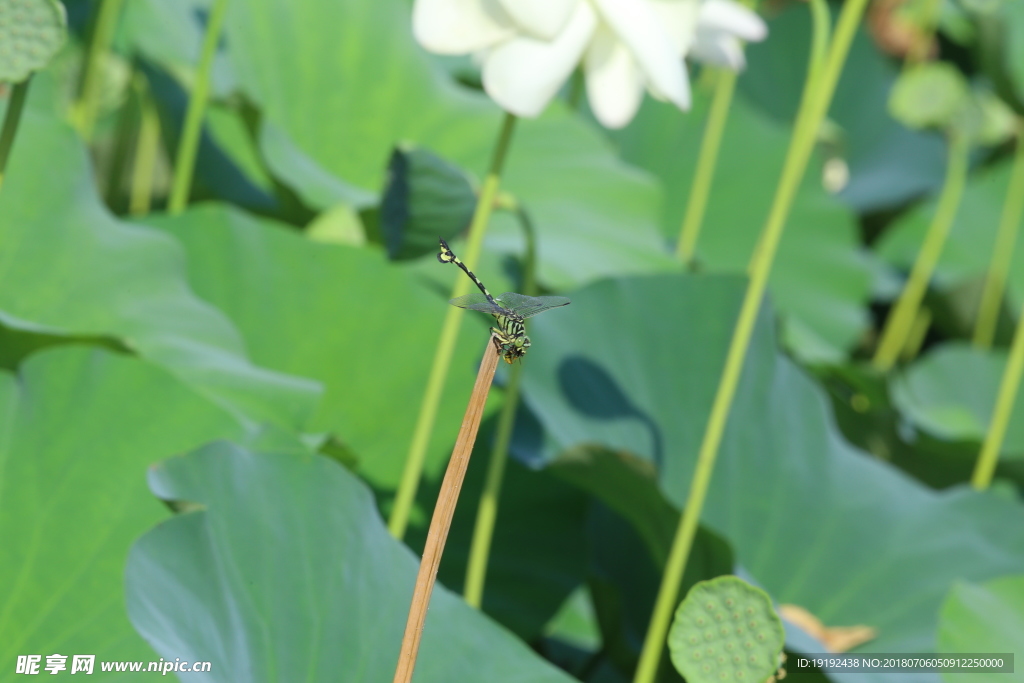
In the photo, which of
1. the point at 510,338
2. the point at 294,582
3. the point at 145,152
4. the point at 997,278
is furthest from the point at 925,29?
the point at 510,338

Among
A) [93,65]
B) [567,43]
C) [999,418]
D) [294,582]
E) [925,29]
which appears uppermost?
[925,29]

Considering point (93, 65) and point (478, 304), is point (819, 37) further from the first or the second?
point (93, 65)

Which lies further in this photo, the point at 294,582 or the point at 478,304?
the point at 294,582

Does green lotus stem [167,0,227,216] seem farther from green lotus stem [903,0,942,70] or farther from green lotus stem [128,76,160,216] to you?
green lotus stem [903,0,942,70]

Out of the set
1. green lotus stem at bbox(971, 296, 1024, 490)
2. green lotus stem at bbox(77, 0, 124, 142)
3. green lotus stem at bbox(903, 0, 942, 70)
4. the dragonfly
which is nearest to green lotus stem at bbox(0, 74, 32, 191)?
the dragonfly

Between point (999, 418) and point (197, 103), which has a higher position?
point (197, 103)

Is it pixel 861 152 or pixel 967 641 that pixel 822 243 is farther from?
pixel 967 641

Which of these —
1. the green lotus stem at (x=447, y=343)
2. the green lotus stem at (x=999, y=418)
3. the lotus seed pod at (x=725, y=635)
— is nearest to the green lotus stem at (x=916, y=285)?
the green lotus stem at (x=999, y=418)
